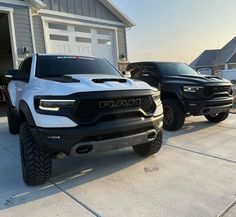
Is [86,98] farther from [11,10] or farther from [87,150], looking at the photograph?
[11,10]

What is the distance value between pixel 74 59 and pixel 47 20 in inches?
253

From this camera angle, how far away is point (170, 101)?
6156 millimetres

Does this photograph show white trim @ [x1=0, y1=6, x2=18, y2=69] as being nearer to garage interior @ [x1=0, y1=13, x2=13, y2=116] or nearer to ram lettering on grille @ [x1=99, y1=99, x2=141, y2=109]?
garage interior @ [x1=0, y1=13, x2=13, y2=116]

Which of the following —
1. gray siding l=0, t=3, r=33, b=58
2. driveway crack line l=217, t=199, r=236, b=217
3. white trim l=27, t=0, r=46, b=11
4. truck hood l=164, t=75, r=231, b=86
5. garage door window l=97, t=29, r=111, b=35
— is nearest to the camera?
driveway crack line l=217, t=199, r=236, b=217

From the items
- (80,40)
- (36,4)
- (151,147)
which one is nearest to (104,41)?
(80,40)

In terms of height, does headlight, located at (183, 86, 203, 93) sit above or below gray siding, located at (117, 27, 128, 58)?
below

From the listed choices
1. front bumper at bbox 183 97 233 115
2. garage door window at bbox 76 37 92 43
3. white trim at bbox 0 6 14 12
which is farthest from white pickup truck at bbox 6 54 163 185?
garage door window at bbox 76 37 92 43

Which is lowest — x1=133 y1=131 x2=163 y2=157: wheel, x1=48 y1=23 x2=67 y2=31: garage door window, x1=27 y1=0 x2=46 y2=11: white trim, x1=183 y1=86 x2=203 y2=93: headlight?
x1=133 y1=131 x2=163 y2=157: wheel

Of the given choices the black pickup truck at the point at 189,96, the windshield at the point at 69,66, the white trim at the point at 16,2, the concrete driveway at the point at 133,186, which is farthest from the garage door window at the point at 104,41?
the concrete driveway at the point at 133,186

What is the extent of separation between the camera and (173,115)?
6.04 m

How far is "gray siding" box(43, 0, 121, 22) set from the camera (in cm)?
1057

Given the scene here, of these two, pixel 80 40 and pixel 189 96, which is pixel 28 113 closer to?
pixel 189 96

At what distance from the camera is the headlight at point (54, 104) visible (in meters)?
3.12

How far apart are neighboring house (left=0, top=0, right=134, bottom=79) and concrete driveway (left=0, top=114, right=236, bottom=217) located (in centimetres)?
537
